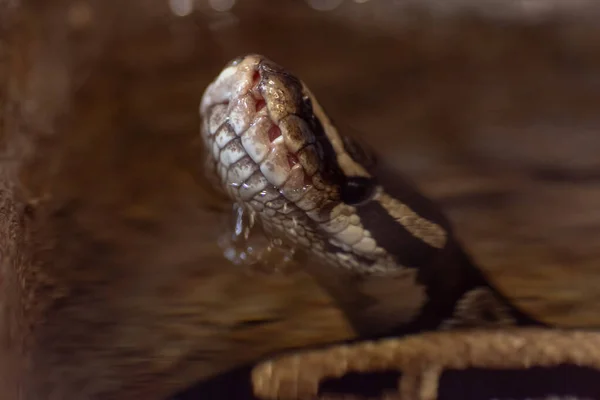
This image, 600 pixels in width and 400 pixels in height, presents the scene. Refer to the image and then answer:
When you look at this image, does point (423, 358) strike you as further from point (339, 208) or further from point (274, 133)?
point (274, 133)

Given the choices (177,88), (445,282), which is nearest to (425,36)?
(177,88)

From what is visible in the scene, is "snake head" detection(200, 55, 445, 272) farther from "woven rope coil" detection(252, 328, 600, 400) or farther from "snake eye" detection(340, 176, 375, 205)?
"woven rope coil" detection(252, 328, 600, 400)

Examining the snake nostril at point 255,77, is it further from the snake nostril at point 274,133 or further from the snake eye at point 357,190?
the snake eye at point 357,190

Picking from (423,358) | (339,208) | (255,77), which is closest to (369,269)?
(339,208)

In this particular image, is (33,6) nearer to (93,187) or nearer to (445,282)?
(93,187)

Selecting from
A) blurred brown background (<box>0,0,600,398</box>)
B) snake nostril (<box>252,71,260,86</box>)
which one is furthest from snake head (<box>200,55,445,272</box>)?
blurred brown background (<box>0,0,600,398</box>)

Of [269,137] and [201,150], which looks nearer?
[269,137]
